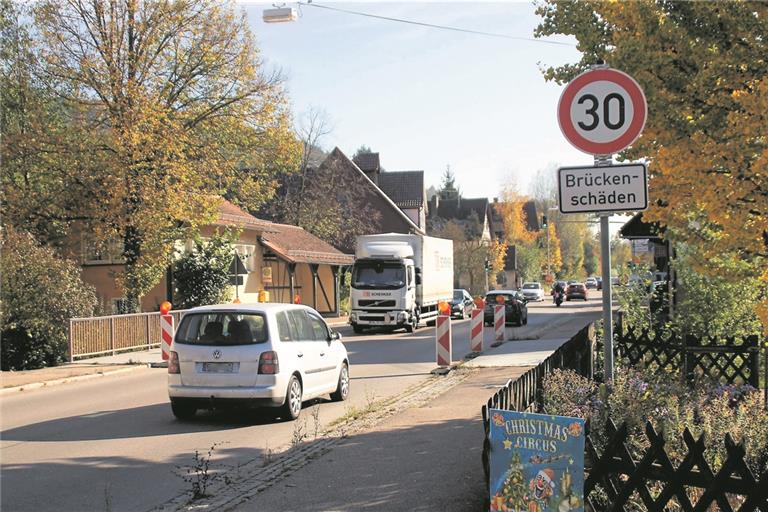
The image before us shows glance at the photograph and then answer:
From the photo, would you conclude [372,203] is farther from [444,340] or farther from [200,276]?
[444,340]

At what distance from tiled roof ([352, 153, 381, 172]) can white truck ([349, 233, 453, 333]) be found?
36.5 m

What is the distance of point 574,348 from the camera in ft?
33.7

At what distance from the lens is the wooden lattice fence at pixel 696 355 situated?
10.8 m

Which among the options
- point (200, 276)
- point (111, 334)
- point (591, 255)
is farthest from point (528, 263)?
point (111, 334)

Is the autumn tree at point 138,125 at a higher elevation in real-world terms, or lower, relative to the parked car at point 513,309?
higher

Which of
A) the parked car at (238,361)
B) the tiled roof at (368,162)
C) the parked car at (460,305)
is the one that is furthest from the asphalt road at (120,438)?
the tiled roof at (368,162)

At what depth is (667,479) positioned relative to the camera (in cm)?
465

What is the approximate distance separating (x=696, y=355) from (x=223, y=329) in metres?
6.59

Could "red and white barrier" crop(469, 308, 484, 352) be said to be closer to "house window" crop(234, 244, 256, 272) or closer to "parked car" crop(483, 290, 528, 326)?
"parked car" crop(483, 290, 528, 326)

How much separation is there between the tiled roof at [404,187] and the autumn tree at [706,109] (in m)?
60.3

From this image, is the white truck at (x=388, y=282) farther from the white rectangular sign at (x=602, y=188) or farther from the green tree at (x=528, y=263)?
the green tree at (x=528, y=263)

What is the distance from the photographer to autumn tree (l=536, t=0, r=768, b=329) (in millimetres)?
8180

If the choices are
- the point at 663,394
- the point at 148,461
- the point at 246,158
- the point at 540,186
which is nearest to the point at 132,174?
the point at 246,158

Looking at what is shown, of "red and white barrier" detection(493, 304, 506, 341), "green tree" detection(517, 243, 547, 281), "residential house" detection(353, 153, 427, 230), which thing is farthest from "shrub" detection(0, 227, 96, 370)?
"green tree" detection(517, 243, 547, 281)
